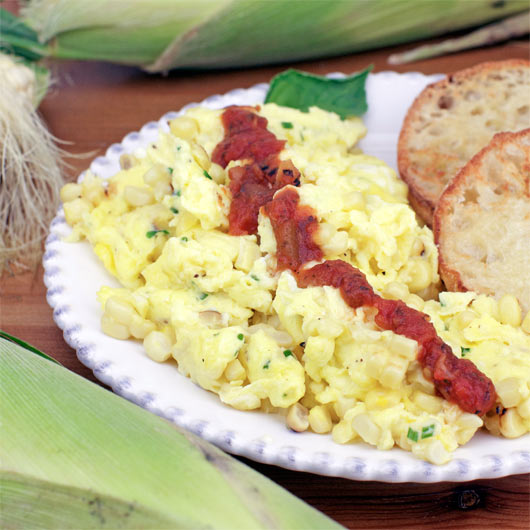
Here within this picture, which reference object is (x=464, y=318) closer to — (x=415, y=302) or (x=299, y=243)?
(x=415, y=302)

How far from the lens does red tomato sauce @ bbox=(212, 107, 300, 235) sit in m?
3.11

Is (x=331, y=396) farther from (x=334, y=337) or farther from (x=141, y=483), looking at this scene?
(x=141, y=483)

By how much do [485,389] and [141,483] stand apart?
1.12 m

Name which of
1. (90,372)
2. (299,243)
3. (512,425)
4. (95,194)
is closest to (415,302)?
(299,243)

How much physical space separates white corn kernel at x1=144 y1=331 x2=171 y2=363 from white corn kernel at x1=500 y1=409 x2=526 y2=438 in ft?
4.07

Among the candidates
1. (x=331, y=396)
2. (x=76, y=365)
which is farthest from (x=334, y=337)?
(x=76, y=365)

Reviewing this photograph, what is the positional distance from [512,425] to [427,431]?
31cm

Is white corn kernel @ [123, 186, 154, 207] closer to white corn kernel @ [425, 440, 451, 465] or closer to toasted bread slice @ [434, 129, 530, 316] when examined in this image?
toasted bread slice @ [434, 129, 530, 316]

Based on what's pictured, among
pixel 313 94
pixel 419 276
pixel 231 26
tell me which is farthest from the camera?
pixel 231 26

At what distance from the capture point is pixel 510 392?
8.29ft

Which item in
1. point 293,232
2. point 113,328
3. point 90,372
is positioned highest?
point 293,232

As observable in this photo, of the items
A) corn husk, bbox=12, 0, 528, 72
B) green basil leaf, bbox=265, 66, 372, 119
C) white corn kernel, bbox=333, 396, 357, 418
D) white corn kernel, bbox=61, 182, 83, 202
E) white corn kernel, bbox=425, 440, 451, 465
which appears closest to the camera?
white corn kernel, bbox=425, 440, 451, 465

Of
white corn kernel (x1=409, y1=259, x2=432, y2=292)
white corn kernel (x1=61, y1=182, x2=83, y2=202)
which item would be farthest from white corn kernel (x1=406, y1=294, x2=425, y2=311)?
white corn kernel (x1=61, y1=182, x2=83, y2=202)

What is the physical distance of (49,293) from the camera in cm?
333
